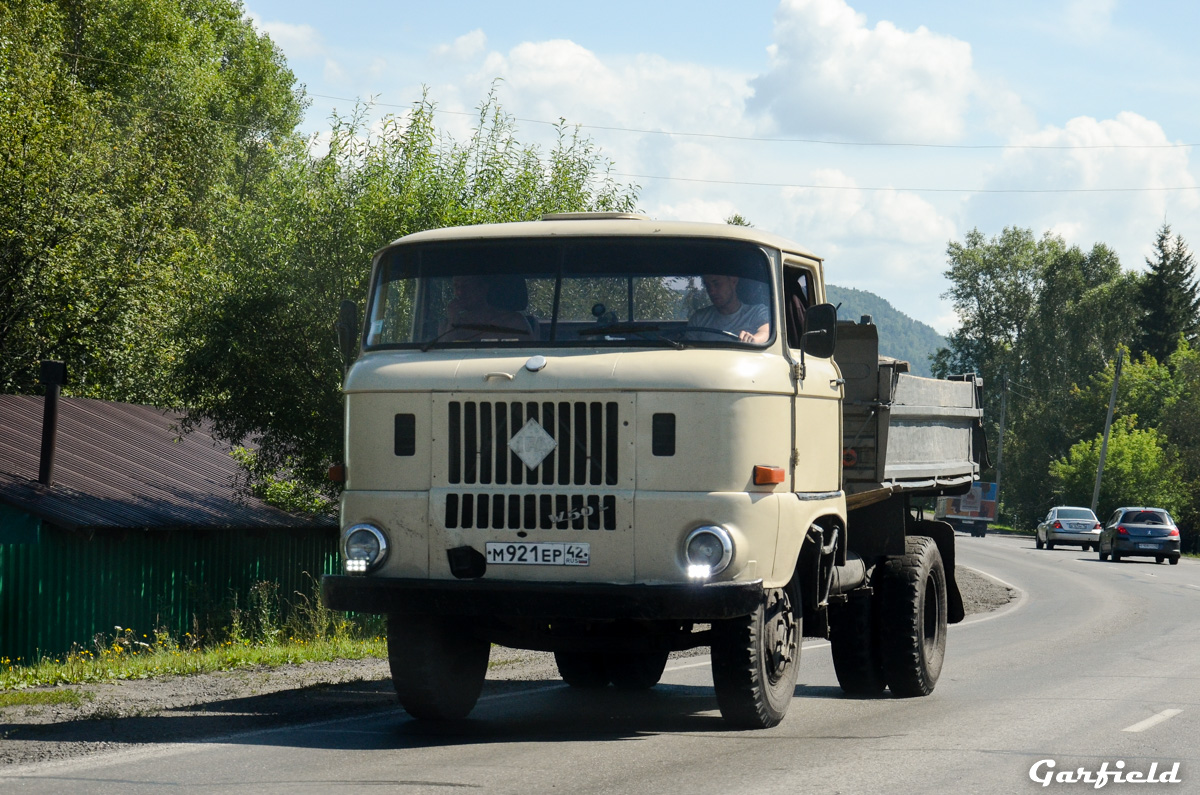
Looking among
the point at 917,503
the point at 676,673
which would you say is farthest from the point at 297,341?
the point at 917,503

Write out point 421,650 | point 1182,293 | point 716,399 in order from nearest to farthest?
point 716,399 < point 421,650 < point 1182,293

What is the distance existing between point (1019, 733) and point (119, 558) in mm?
16065

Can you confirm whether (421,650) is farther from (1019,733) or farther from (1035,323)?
(1035,323)

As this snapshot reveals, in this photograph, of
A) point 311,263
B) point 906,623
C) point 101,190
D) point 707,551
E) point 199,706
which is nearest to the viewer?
point 707,551

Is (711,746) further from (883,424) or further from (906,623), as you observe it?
(906,623)

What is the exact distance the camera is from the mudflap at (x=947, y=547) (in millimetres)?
11078

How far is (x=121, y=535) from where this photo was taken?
810 inches

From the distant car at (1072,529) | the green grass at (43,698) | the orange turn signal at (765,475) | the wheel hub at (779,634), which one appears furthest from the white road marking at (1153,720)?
the distant car at (1072,529)

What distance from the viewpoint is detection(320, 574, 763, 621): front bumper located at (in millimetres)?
7164

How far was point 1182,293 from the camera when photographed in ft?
261

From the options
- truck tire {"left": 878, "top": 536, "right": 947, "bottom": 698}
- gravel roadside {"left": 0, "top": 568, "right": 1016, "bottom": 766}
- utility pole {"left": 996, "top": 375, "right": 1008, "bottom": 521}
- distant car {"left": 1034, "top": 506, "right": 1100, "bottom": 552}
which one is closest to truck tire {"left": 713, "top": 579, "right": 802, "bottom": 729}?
truck tire {"left": 878, "top": 536, "right": 947, "bottom": 698}

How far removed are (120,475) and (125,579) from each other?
2083 millimetres

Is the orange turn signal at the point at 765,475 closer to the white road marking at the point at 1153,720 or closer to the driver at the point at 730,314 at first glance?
the driver at the point at 730,314

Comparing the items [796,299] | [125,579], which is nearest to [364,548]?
[796,299]
